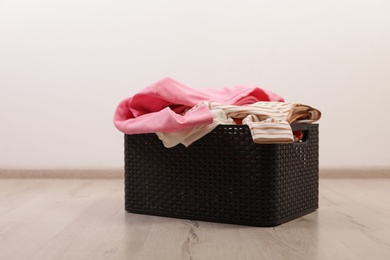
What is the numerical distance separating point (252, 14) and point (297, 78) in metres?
0.31

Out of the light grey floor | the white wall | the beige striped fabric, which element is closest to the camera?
the light grey floor

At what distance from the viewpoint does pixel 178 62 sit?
7.41 ft

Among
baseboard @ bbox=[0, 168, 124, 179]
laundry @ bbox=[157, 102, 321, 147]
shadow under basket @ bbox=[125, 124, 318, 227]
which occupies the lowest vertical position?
baseboard @ bbox=[0, 168, 124, 179]

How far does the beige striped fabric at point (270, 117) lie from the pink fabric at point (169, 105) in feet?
0.27

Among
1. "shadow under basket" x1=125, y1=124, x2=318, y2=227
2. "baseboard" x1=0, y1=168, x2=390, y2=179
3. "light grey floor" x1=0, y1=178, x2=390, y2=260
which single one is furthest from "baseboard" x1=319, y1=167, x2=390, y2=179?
"shadow under basket" x1=125, y1=124, x2=318, y2=227

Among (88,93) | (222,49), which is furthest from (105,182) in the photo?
(222,49)

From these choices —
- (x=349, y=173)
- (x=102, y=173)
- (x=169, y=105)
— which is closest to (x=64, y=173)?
(x=102, y=173)

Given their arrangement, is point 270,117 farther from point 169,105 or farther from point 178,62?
point 178,62

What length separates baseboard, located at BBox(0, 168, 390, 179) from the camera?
89.6 inches

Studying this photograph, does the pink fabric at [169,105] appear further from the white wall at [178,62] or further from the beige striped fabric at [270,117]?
the white wall at [178,62]

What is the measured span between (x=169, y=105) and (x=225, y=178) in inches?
10.7

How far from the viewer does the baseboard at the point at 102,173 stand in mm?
2275

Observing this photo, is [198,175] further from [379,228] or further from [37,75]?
[37,75]

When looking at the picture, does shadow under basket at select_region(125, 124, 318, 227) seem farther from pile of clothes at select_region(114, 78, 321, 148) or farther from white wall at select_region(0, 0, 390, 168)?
white wall at select_region(0, 0, 390, 168)
